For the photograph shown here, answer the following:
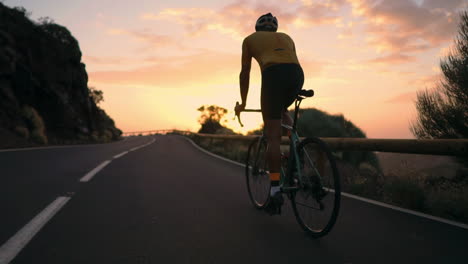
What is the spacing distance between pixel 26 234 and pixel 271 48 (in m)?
3.15

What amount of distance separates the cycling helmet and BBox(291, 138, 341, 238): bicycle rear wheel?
140 centimetres

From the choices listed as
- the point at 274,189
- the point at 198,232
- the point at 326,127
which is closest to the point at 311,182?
the point at 274,189

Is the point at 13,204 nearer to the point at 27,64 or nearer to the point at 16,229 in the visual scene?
the point at 16,229

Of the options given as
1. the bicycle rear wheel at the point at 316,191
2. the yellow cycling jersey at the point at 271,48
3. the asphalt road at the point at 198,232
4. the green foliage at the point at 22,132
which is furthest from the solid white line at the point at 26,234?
the green foliage at the point at 22,132

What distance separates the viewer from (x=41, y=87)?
90.4ft

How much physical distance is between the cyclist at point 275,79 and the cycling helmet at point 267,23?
0.01 meters

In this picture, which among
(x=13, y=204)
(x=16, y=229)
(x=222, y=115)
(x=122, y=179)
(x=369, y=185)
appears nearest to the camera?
(x=16, y=229)

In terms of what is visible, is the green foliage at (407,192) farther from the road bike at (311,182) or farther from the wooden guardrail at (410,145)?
the road bike at (311,182)

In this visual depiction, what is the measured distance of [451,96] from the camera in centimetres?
996

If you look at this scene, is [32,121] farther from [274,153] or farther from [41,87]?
[274,153]

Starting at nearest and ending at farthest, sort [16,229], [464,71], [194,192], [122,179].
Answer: [16,229]
[194,192]
[122,179]
[464,71]

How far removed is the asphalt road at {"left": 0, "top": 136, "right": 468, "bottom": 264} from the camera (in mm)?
3115

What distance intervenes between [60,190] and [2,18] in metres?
25.9

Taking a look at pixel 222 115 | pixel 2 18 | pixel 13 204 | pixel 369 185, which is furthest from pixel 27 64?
pixel 222 115
